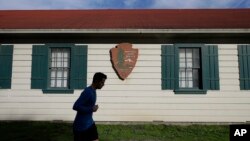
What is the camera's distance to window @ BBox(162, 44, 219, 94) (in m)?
12.3

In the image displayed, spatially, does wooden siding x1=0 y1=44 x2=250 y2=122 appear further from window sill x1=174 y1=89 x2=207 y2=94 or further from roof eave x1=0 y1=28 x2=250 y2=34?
roof eave x1=0 y1=28 x2=250 y2=34

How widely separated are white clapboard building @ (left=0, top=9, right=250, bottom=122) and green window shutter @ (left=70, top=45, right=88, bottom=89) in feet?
0.12

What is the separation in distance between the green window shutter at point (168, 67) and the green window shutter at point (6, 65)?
17.9 ft

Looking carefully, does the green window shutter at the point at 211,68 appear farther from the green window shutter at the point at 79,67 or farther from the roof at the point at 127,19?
the green window shutter at the point at 79,67

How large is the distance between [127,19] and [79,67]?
299 cm

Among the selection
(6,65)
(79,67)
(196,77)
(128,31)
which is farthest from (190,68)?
(6,65)

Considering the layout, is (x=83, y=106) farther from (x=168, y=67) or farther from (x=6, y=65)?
(x=6, y=65)

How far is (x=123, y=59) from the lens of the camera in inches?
492

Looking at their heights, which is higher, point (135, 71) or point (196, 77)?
point (135, 71)

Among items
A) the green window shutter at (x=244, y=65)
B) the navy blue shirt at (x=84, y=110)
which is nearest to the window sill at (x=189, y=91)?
the green window shutter at (x=244, y=65)

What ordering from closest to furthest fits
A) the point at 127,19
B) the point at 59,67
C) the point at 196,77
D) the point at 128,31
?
the point at 128,31 → the point at 196,77 → the point at 59,67 → the point at 127,19

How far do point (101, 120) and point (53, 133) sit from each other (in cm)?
219

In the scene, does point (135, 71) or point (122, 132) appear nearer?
point (122, 132)

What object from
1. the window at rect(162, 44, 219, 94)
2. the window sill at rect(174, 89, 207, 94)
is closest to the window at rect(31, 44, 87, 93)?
the window at rect(162, 44, 219, 94)
